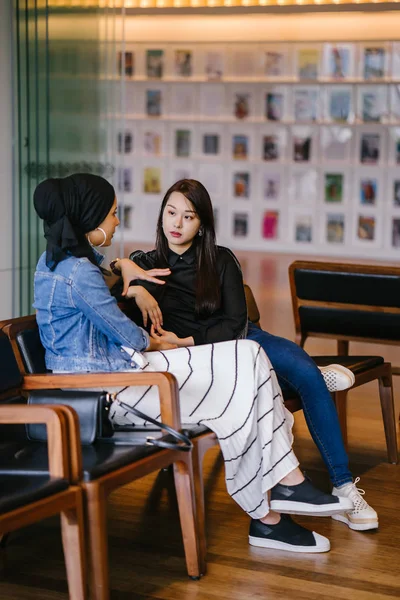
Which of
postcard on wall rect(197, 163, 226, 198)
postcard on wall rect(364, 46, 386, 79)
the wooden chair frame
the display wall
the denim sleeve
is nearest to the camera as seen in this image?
the wooden chair frame

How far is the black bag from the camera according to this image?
9.36 feet

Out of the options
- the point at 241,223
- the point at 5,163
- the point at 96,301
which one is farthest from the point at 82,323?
the point at 241,223

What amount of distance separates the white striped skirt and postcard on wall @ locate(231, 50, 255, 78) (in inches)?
352

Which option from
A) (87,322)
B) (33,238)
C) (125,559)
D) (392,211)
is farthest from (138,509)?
(392,211)

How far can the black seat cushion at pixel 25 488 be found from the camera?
92.8 inches

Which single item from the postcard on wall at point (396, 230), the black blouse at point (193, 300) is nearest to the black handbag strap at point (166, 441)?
the black blouse at point (193, 300)

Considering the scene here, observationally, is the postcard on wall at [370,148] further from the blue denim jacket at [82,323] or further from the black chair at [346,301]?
the blue denim jacket at [82,323]

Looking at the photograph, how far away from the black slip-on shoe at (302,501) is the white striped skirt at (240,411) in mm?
53

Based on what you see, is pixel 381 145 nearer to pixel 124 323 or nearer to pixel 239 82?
pixel 239 82

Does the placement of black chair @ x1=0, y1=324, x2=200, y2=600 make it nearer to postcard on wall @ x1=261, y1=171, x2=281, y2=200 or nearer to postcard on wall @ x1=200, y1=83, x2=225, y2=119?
postcard on wall @ x1=261, y1=171, x2=281, y2=200

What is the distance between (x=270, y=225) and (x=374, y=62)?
7.29 feet

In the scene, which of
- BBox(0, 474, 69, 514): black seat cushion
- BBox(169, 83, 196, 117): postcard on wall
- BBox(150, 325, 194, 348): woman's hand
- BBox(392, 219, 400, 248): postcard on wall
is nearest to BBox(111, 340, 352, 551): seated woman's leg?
BBox(150, 325, 194, 348): woman's hand

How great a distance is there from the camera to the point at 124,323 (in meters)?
3.08

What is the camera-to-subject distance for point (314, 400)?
352 centimetres
